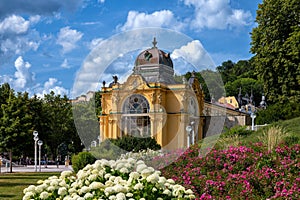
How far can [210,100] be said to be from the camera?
1066 centimetres

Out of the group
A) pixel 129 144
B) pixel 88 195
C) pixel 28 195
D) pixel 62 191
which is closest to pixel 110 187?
pixel 88 195

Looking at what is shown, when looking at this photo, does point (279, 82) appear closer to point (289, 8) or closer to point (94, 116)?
point (289, 8)

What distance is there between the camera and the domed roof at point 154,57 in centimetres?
992

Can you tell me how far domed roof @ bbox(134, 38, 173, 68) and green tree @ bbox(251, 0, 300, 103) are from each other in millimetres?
17167

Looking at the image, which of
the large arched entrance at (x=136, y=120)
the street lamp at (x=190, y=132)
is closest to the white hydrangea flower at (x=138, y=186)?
the street lamp at (x=190, y=132)

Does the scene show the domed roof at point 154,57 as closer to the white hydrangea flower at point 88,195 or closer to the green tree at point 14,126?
the white hydrangea flower at point 88,195

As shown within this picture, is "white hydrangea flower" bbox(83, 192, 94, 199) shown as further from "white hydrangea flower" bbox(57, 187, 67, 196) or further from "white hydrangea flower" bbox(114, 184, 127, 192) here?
"white hydrangea flower" bbox(57, 187, 67, 196)

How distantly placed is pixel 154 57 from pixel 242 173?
3.34 metres

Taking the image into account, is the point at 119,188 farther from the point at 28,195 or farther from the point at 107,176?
the point at 28,195

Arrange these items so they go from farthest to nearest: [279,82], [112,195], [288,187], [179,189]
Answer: [279,82], [288,187], [179,189], [112,195]

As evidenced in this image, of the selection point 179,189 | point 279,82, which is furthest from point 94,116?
point 279,82

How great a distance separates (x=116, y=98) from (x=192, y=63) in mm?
4488

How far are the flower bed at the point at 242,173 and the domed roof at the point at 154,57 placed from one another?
2669mm

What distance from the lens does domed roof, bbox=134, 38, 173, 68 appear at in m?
9.92
